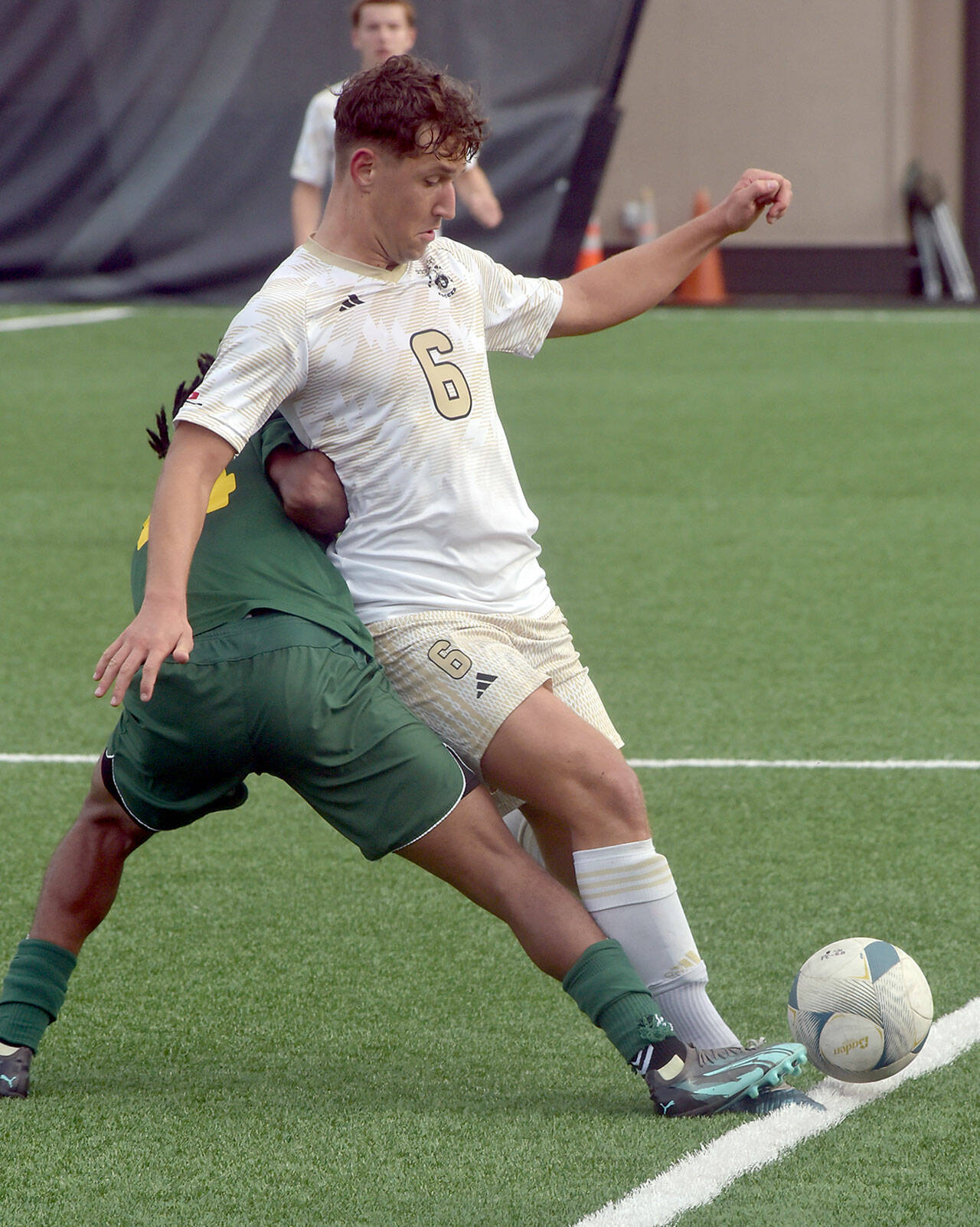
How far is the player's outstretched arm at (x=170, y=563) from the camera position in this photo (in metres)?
2.69

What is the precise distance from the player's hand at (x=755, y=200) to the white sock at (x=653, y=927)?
116 centimetres

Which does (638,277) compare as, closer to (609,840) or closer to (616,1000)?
(609,840)

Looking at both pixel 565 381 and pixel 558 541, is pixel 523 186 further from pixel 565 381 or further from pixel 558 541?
pixel 558 541

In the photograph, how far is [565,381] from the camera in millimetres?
12914

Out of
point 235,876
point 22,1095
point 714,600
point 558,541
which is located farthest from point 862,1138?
point 558,541

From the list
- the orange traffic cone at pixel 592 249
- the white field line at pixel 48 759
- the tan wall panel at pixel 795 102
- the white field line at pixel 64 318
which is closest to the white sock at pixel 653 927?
the white field line at pixel 48 759

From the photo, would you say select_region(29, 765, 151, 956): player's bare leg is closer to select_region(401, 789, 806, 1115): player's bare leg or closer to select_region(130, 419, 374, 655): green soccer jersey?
select_region(130, 419, 374, 655): green soccer jersey

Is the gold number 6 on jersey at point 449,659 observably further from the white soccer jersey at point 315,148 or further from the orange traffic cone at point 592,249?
the orange traffic cone at point 592,249

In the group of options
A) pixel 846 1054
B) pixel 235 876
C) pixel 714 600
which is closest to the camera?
pixel 846 1054

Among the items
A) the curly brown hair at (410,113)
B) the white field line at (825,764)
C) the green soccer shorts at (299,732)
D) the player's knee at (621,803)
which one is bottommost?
the white field line at (825,764)

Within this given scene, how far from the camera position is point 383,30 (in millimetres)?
8695

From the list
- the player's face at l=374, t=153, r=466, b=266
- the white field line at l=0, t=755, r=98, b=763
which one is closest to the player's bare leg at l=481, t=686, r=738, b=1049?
the player's face at l=374, t=153, r=466, b=266

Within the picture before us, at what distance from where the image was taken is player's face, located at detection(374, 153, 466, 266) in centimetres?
301

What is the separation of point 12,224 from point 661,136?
7.24m
